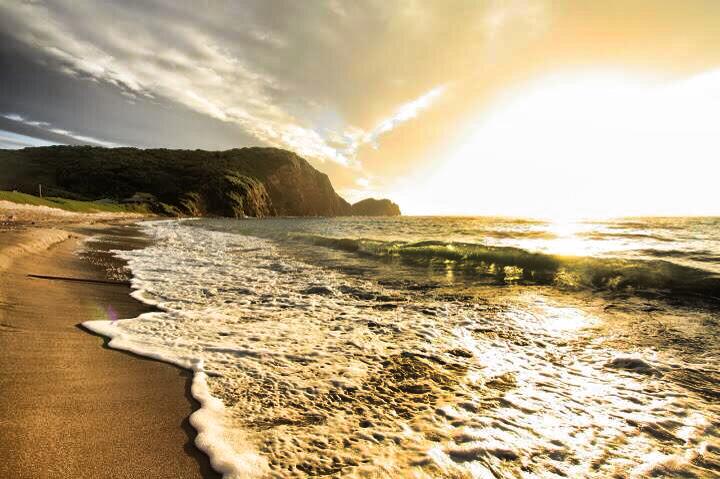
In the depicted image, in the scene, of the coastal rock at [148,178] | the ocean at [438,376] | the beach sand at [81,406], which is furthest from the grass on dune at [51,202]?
the coastal rock at [148,178]

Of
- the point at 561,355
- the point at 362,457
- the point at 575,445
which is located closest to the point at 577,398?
the point at 575,445

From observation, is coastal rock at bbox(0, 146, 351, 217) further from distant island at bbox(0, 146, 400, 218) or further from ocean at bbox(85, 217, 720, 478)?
ocean at bbox(85, 217, 720, 478)

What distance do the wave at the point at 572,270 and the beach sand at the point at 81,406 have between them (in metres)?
10.4

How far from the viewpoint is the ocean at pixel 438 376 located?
8.46ft

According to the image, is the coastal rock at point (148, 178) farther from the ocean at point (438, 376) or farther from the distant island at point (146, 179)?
the ocean at point (438, 376)

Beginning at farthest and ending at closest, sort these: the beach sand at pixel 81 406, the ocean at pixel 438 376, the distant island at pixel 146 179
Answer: the distant island at pixel 146 179, the ocean at pixel 438 376, the beach sand at pixel 81 406

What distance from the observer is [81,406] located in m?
2.81

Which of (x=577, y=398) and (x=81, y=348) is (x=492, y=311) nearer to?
(x=577, y=398)

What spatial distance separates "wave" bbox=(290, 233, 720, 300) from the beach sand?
34.2 feet

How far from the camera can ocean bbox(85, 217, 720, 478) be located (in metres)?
2.58

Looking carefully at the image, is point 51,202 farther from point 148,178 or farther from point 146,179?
point 148,178

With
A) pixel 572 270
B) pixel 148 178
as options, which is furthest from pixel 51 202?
pixel 148 178

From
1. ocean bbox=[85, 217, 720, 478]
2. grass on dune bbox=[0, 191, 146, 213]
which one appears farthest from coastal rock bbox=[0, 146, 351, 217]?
ocean bbox=[85, 217, 720, 478]

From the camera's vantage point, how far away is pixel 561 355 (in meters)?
4.76
